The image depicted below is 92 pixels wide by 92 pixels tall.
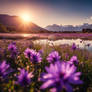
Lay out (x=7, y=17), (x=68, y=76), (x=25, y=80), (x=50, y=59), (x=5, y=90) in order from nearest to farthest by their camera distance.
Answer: (x=68, y=76) < (x=25, y=80) < (x=5, y=90) < (x=50, y=59) < (x=7, y=17)

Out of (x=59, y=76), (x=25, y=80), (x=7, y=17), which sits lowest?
(x=25, y=80)

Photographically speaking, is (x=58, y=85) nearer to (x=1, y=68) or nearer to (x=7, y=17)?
(x=1, y=68)

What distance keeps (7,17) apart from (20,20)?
24462 millimetres

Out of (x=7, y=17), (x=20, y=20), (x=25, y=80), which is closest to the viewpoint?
(x=25, y=80)

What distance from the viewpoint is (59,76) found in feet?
5.20

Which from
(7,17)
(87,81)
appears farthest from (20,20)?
(87,81)

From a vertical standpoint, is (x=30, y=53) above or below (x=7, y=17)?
below

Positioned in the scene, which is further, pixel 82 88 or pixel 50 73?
pixel 82 88

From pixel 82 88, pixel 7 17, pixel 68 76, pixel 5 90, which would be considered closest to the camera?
pixel 68 76

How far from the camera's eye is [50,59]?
2.89 meters

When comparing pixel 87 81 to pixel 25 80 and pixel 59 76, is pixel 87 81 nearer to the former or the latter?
pixel 25 80

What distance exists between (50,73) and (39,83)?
1.64 metres

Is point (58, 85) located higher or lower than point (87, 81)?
higher

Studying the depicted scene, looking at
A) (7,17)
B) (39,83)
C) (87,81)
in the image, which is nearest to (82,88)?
(87,81)
